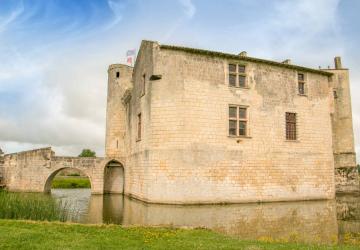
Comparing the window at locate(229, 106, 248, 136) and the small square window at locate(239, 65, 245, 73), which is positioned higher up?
the small square window at locate(239, 65, 245, 73)

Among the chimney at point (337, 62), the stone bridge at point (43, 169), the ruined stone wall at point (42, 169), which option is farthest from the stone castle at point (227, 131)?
the chimney at point (337, 62)

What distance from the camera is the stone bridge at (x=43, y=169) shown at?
25.0 metres

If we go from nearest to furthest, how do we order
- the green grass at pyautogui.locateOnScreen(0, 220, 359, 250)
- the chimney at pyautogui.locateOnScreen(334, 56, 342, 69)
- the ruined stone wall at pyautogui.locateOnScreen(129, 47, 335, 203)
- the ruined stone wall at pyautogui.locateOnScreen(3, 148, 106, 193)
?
the green grass at pyautogui.locateOnScreen(0, 220, 359, 250) < the ruined stone wall at pyautogui.locateOnScreen(129, 47, 335, 203) < the ruined stone wall at pyautogui.locateOnScreen(3, 148, 106, 193) < the chimney at pyautogui.locateOnScreen(334, 56, 342, 69)

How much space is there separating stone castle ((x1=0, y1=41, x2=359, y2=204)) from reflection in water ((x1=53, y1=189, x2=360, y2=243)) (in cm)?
122

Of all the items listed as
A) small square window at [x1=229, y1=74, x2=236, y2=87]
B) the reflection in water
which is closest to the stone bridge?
the reflection in water

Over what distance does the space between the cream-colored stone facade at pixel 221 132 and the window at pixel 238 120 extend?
0.21 m

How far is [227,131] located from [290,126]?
169 inches

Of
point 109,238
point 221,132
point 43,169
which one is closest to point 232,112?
point 221,132

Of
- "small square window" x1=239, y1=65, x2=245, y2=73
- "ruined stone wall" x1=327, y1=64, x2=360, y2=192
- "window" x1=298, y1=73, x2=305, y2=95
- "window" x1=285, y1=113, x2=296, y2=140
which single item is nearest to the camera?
"small square window" x1=239, y1=65, x2=245, y2=73

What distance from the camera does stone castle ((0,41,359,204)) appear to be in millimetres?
17547

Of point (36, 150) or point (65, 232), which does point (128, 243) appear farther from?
point (36, 150)

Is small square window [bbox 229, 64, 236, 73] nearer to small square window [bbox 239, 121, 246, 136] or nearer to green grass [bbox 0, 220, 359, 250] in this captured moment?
small square window [bbox 239, 121, 246, 136]

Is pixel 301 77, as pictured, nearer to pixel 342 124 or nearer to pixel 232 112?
pixel 232 112

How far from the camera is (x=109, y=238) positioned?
824 centimetres
